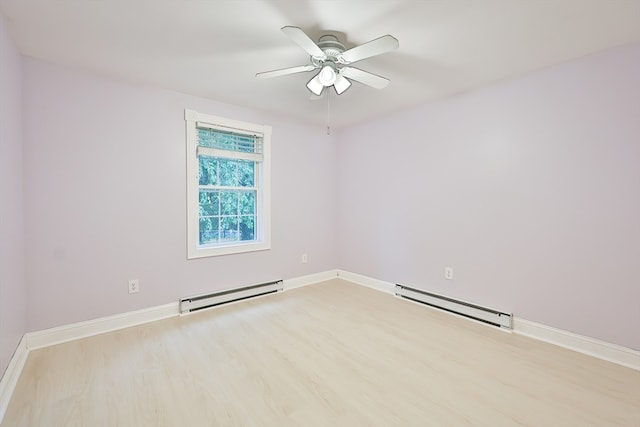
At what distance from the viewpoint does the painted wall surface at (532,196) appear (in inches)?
83.8

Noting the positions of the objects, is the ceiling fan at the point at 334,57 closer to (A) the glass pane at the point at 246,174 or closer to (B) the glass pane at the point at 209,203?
(A) the glass pane at the point at 246,174

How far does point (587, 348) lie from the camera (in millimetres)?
2254

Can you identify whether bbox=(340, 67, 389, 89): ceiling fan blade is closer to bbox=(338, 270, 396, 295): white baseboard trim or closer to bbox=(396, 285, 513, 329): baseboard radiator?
bbox=(396, 285, 513, 329): baseboard radiator

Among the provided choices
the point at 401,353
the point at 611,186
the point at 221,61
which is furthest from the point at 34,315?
the point at 611,186

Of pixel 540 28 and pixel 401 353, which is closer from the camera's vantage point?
pixel 540 28

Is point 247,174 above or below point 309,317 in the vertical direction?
above

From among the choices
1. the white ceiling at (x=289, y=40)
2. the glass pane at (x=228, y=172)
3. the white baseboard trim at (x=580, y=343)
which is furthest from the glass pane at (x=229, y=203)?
the white baseboard trim at (x=580, y=343)

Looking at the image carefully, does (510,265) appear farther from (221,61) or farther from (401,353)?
(221,61)

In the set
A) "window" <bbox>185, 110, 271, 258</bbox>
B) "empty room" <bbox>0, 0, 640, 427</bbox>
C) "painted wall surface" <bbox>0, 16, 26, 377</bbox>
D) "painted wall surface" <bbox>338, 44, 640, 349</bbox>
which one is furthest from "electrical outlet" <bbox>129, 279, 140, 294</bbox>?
"painted wall surface" <bbox>338, 44, 640, 349</bbox>

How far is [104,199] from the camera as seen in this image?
2586 millimetres

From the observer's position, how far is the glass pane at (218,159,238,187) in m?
3.40

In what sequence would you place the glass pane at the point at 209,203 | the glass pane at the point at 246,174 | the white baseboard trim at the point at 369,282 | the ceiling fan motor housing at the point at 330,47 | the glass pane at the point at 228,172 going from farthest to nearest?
the white baseboard trim at the point at 369,282
the glass pane at the point at 246,174
the glass pane at the point at 228,172
the glass pane at the point at 209,203
the ceiling fan motor housing at the point at 330,47

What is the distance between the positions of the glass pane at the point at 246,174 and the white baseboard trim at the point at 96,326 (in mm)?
1544

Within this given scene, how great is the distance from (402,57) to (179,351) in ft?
9.50
